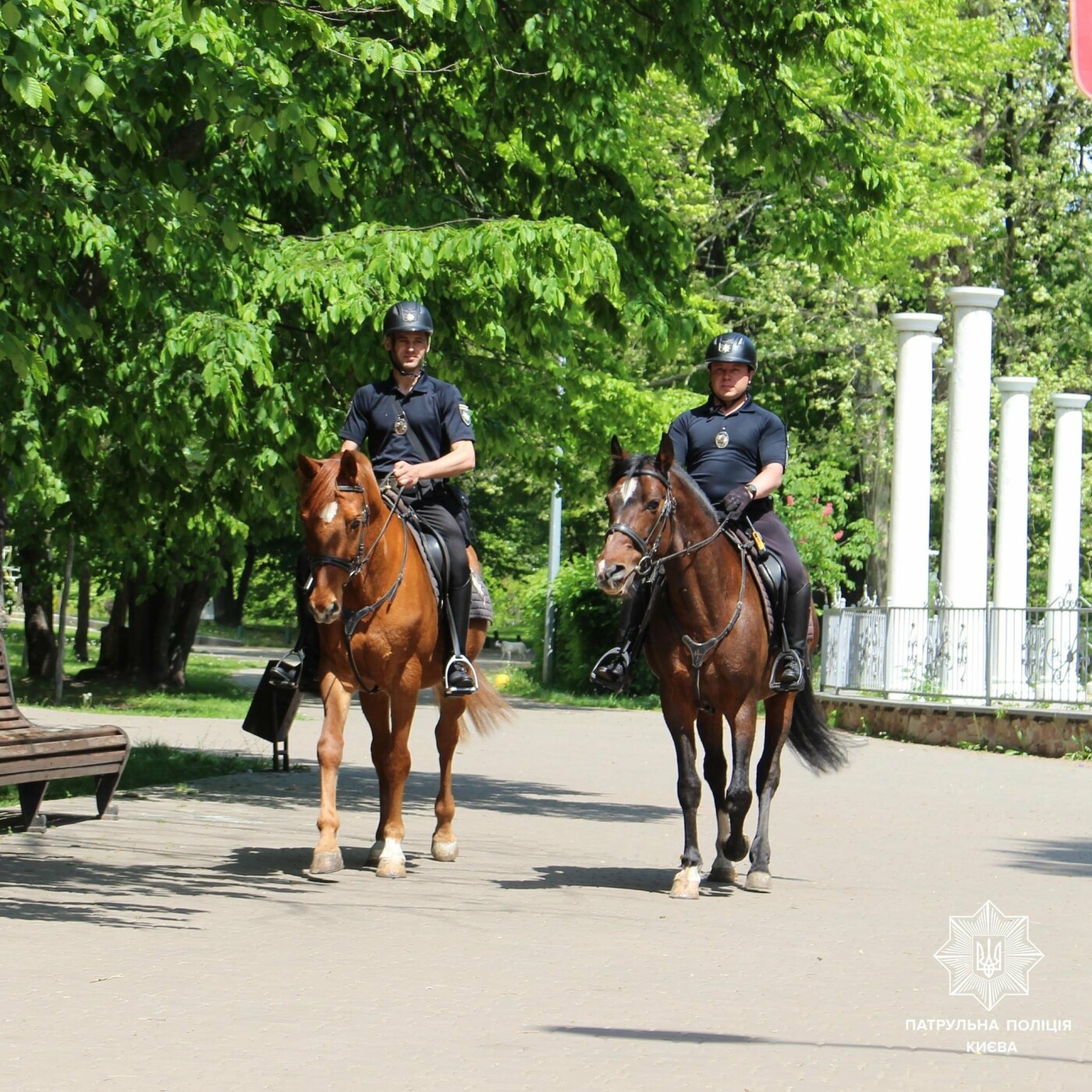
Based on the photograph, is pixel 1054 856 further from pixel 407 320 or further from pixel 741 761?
pixel 407 320

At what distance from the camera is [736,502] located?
9.83m

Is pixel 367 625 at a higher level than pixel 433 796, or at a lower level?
higher

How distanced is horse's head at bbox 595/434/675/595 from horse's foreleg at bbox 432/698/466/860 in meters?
2.27

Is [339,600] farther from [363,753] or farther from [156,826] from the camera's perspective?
[363,753]

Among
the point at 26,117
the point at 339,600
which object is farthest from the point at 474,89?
the point at 339,600

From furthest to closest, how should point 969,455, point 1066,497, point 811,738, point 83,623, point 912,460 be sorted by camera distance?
point 83,623 < point 1066,497 < point 912,460 < point 969,455 < point 811,738

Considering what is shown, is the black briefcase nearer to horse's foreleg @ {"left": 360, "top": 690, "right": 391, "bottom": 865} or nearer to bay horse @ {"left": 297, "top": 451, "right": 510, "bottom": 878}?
horse's foreleg @ {"left": 360, "top": 690, "right": 391, "bottom": 865}

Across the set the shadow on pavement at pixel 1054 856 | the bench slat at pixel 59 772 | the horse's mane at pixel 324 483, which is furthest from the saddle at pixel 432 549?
the shadow on pavement at pixel 1054 856

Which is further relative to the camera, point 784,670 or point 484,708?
point 484,708

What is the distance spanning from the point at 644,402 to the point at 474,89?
13512 mm

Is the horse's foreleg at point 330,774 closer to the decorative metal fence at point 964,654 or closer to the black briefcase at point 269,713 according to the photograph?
the black briefcase at point 269,713

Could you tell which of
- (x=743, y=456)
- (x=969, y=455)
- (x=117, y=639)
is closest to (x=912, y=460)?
(x=969, y=455)

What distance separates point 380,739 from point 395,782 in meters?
0.29

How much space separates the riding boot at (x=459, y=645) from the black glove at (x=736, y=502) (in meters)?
1.62
